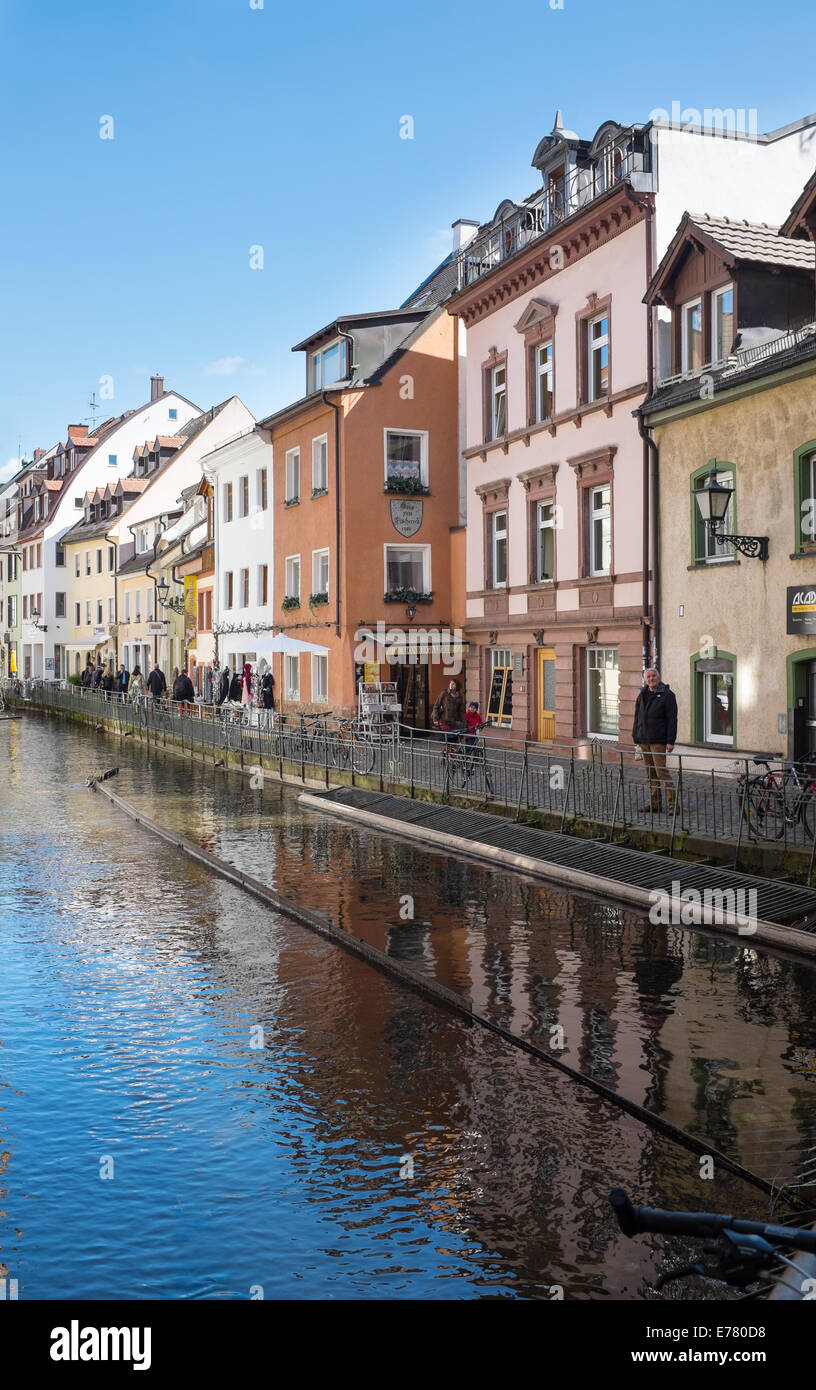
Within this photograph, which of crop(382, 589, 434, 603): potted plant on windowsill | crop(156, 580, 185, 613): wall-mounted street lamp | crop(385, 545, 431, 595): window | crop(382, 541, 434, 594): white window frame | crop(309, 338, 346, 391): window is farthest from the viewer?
crop(156, 580, 185, 613): wall-mounted street lamp

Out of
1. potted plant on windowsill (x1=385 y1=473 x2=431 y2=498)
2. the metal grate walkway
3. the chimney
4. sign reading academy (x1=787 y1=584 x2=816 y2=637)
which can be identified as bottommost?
the metal grate walkway

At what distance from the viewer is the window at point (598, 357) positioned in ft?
79.6

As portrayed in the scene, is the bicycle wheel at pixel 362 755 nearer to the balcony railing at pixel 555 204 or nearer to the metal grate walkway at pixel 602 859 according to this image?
the metal grate walkway at pixel 602 859

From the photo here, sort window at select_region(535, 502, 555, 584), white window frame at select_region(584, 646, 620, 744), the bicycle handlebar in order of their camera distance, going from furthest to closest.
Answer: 1. window at select_region(535, 502, 555, 584)
2. white window frame at select_region(584, 646, 620, 744)
3. the bicycle handlebar

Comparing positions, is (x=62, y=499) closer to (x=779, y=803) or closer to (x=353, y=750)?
(x=353, y=750)

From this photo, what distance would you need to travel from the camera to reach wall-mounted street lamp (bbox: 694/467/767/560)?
18062 mm

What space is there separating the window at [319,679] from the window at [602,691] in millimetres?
11806

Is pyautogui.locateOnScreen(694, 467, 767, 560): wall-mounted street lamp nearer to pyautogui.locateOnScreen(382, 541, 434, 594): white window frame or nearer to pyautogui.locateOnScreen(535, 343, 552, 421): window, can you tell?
pyautogui.locateOnScreen(535, 343, 552, 421): window

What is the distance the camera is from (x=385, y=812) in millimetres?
20859

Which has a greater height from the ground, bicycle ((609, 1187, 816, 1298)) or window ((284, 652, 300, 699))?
window ((284, 652, 300, 699))

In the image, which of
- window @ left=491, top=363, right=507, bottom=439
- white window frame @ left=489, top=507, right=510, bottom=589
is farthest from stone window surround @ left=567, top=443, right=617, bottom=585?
window @ left=491, top=363, right=507, bottom=439

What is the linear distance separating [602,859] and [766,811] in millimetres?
2348

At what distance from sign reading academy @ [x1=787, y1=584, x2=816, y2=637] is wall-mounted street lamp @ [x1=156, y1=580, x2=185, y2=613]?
38.2 m
